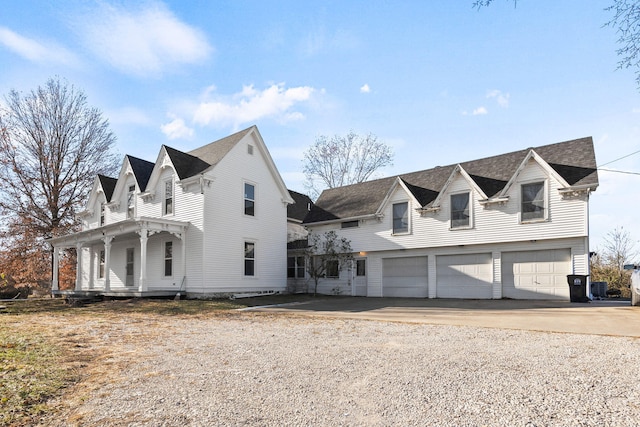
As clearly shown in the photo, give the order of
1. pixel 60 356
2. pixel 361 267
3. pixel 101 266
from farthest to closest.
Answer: pixel 101 266, pixel 361 267, pixel 60 356

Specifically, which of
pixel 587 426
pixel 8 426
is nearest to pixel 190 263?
pixel 8 426

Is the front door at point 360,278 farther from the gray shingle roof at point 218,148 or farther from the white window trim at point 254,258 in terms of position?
the gray shingle roof at point 218,148

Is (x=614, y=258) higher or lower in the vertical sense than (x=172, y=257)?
lower

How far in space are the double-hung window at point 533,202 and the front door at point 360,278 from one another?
8.56 metres

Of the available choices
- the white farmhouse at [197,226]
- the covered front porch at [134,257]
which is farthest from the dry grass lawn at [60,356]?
the white farmhouse at [197,226]

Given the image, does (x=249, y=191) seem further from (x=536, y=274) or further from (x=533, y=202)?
(x=536, y=274)

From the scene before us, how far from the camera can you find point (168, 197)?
2055 cm

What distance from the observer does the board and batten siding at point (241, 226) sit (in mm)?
18922

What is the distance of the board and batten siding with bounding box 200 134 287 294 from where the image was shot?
62.1ft

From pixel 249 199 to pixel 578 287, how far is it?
49.8ft

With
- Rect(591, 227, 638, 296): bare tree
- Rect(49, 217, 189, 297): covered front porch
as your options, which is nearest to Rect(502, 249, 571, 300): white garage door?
Rect(591, 227, 638, 296): bare tree

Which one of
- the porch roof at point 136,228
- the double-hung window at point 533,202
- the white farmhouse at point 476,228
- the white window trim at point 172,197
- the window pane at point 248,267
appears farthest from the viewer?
the window pane at point 248,267

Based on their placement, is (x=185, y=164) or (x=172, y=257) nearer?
(x=172, y=257)

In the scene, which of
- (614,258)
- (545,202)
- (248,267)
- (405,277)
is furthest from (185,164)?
(614,258)
